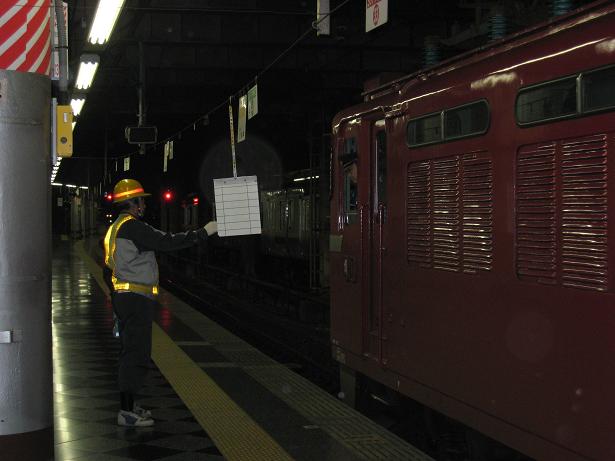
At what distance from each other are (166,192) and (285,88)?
34.8 ft

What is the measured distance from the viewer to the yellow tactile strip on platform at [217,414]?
249 inches

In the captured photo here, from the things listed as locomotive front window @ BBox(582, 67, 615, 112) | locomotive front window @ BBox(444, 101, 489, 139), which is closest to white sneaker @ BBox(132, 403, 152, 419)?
locomotive front window @ BBox(444, 101, 489, 139)

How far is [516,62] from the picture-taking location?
4.98 meters

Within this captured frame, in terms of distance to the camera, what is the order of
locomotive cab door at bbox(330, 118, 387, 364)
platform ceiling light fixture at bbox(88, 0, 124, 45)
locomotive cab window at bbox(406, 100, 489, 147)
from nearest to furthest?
locomotive cab window at bbox(406, 100, 489, 147) → locomotive cab door at bbox(330, 118, 387, 364) → platform ceiling light fixture at bbox(88, 0, 124, 45)

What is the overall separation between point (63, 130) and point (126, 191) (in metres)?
2.48

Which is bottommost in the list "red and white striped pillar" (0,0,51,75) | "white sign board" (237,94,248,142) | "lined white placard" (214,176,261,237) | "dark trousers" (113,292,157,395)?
"dark trousers" (113,292,157,395)

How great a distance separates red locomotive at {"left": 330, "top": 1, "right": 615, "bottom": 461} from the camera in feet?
13.8

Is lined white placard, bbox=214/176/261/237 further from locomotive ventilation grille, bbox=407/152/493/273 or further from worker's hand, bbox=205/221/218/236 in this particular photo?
locomotive ventilation grille, bbox=407/152/493/273

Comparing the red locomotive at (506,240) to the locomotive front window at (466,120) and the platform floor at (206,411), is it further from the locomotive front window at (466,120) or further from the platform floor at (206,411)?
the platform floor at (206,411)

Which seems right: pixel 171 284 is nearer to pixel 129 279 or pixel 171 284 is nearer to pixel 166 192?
pixel 166 192

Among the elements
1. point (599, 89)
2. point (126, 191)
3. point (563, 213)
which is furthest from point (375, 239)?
point (599, 89)

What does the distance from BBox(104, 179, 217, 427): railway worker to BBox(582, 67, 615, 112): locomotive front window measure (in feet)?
11.9

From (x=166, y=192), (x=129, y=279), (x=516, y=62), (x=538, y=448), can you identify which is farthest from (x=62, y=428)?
(x=166, y=192)

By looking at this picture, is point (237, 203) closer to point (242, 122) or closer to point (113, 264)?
point (113, 264)
